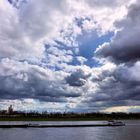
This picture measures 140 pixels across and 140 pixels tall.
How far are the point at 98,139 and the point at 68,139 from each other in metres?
9.21

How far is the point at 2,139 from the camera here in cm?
9688

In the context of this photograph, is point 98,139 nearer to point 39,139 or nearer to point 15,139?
point 39,139

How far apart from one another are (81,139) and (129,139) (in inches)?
557

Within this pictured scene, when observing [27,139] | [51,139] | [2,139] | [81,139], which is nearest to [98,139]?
[81,139]

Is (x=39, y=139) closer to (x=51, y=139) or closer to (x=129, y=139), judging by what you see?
(x=51, y=139)

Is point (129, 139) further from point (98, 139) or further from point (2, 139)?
point (2, 139)

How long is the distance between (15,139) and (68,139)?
15.5 meters

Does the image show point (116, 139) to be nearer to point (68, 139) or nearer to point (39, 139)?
point (68, 139)

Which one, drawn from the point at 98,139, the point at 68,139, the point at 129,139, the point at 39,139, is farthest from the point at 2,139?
the point at 129,139

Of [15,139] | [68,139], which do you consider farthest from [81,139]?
[15,139]

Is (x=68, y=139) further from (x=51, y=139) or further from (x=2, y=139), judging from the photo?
(x=2, y=139)

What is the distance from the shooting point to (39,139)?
3846 inches

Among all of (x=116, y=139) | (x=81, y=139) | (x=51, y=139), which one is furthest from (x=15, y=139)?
(x=116, y=139)

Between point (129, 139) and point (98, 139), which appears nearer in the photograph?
point (129, 139)
